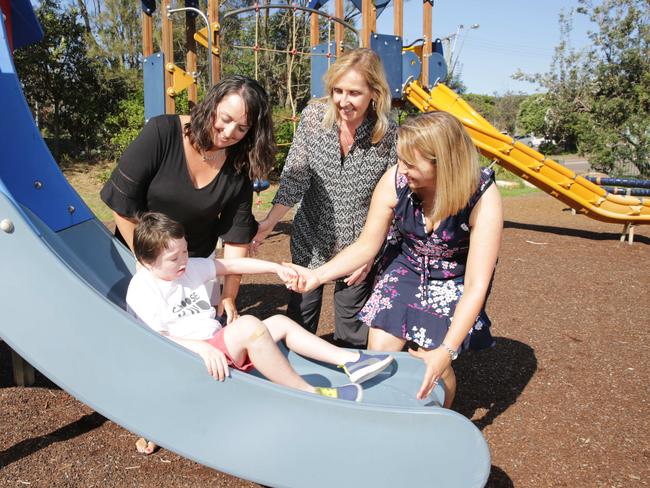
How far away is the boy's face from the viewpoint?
2.06 m

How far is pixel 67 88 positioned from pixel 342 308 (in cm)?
1241

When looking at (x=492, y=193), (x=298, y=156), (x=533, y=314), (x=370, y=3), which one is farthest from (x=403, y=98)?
(x=492, y=193)

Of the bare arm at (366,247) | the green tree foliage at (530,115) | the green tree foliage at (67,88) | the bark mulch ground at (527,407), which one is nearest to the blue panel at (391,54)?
the bark mulch ground at (527,407)

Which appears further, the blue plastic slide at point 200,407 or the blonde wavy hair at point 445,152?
the blonde wavy hair at point 445,152

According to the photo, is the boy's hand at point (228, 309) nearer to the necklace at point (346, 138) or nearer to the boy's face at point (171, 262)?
the boy's face at point (171, 262)

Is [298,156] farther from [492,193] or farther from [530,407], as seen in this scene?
[530,407]

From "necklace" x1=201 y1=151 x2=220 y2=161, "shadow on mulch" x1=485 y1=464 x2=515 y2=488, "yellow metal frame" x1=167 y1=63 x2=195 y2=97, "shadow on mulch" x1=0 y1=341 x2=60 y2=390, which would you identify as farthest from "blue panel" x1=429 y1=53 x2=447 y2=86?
"shadow on mulch" x1=485 y1=464 x2=515 y2=488

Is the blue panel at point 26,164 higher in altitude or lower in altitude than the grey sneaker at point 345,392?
higher

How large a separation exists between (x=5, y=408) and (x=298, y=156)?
1.74m

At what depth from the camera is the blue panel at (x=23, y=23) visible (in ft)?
9.32

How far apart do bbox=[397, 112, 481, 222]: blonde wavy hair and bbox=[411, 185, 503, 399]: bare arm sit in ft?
0.26

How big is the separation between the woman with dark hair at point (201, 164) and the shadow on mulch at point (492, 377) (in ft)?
4.31

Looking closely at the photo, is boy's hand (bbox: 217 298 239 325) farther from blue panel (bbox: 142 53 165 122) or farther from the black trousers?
blue panel (bbox: 142 53 165 122)

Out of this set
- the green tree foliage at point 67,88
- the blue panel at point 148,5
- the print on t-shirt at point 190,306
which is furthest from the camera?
the green tree foliage at point 67,88
